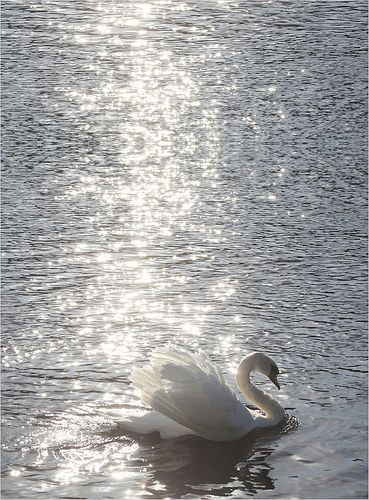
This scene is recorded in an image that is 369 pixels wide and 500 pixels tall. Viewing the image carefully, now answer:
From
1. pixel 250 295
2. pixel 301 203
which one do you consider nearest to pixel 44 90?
pixel 301 203

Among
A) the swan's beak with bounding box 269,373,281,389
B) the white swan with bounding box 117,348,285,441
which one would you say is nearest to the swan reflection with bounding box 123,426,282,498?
the white swan with bounding box 117,348,285,441

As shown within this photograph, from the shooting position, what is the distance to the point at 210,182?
67.5 feet

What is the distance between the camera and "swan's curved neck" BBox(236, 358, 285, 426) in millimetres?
12422

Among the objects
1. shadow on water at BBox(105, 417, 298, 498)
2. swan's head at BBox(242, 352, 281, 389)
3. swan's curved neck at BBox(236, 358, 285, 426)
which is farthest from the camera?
swan's head at BBox(242, 352, 281, 389)

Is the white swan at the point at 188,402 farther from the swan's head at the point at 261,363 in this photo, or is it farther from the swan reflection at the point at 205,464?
the swan's head at the point at 261,363

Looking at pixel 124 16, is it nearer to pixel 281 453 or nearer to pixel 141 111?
pixel 141 111

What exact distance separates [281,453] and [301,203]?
8.25 m

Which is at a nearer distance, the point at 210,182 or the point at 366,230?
the point at 366,230

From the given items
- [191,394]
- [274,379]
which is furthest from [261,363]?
[191,394]

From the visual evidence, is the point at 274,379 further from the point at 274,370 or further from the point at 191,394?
the point at 191,394

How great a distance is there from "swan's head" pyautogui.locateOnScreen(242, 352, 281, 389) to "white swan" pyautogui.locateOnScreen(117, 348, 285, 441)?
503 millimetres

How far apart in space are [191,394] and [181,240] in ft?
20.0

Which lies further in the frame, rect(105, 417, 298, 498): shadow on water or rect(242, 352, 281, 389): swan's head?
rect(242, 352, 281, 389): swan's head

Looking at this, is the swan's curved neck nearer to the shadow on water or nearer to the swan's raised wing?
the shadow on water
